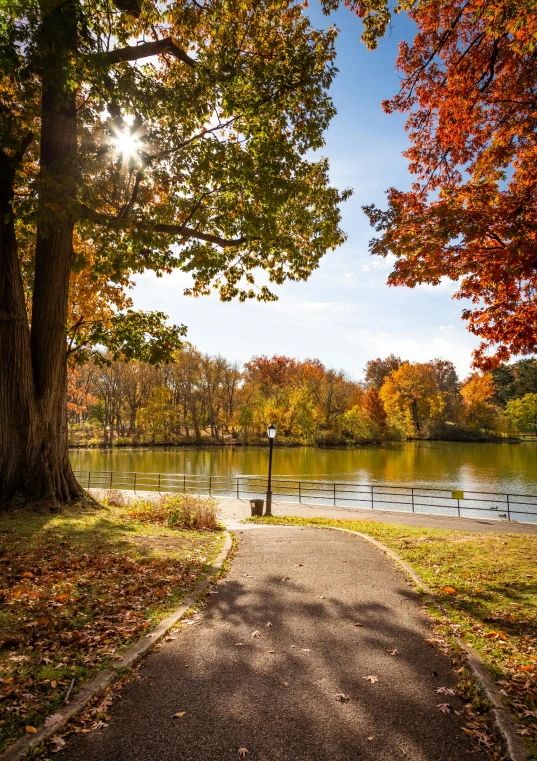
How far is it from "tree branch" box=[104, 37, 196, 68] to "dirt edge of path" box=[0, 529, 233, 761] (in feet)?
32.1

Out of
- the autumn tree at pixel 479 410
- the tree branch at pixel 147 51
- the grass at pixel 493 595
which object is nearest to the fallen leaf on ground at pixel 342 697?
the grass at pixel 493 595

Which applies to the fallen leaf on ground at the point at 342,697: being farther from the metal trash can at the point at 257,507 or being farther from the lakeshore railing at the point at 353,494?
the lakeshore railing at the point at 353,494

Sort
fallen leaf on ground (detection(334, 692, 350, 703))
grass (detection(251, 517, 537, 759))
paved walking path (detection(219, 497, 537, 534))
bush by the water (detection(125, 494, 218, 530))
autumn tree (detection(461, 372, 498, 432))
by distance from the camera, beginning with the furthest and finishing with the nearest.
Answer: autumn tree (detection(461, 372, 498, 432))
paved walking path (detection(219, 497, 537, 534))
bush by the water (detection(125, 494, 218, 530))
grass (detection(251, 517, 537, 759))
fallen leaf on ground (detection(334, 692, 350, 703))

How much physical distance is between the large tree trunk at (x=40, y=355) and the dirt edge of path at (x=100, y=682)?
554 cm

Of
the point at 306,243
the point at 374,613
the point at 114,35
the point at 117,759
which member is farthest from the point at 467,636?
the point at 114,35

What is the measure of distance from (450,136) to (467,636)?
27.3 ft

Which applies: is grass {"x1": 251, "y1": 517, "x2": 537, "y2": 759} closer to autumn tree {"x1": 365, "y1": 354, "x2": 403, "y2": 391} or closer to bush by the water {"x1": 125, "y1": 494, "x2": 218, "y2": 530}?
bush by the water {"x1": 125, "y1": 494, "x2": 218, "y2": 530}

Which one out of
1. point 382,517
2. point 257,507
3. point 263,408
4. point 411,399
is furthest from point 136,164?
point 411,399

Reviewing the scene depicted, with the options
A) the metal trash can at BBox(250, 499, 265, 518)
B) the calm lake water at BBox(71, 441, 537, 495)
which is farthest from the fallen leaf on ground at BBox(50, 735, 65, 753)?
the calm lake water at BBox(71, 441, 537, 495)

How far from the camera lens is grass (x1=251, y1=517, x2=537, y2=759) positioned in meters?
3.43

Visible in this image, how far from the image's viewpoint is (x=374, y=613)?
193 inches

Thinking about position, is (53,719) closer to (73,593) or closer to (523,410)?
(73,593)

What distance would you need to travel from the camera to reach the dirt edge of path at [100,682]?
8.39ft

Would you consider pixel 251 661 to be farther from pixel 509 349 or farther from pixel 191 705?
pixel 509 349
